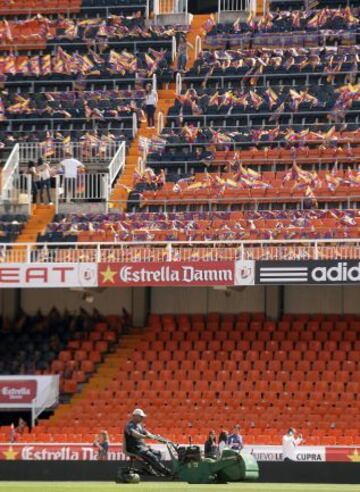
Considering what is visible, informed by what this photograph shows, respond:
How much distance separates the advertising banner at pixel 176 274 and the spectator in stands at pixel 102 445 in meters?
5.55

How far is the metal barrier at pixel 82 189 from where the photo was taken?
140 feet

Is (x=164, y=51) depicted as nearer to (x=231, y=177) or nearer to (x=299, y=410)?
(x=231, y=177)

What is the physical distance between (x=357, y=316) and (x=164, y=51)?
13075 millimetres

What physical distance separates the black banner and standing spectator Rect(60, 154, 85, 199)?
26.7 ft

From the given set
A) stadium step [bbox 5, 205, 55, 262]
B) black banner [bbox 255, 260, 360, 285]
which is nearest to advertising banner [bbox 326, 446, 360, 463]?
black banner [bbox 255, 260, 360, 285]

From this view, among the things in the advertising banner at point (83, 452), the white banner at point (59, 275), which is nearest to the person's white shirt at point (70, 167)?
the white banner at point (59, 275)

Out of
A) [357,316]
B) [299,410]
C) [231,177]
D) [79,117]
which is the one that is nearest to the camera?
[299,410]

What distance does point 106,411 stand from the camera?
37.3 m

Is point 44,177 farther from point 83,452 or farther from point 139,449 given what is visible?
point 139,449

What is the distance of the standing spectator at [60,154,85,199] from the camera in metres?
43.2

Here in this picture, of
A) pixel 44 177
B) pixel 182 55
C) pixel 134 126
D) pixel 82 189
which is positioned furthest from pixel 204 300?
pixel 182 55

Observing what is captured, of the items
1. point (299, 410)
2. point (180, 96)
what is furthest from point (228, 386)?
point (180, 96)

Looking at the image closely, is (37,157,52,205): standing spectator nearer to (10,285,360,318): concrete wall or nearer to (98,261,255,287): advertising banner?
(10,285,360,318): concrete wall

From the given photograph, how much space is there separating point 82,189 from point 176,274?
628 centimetres
